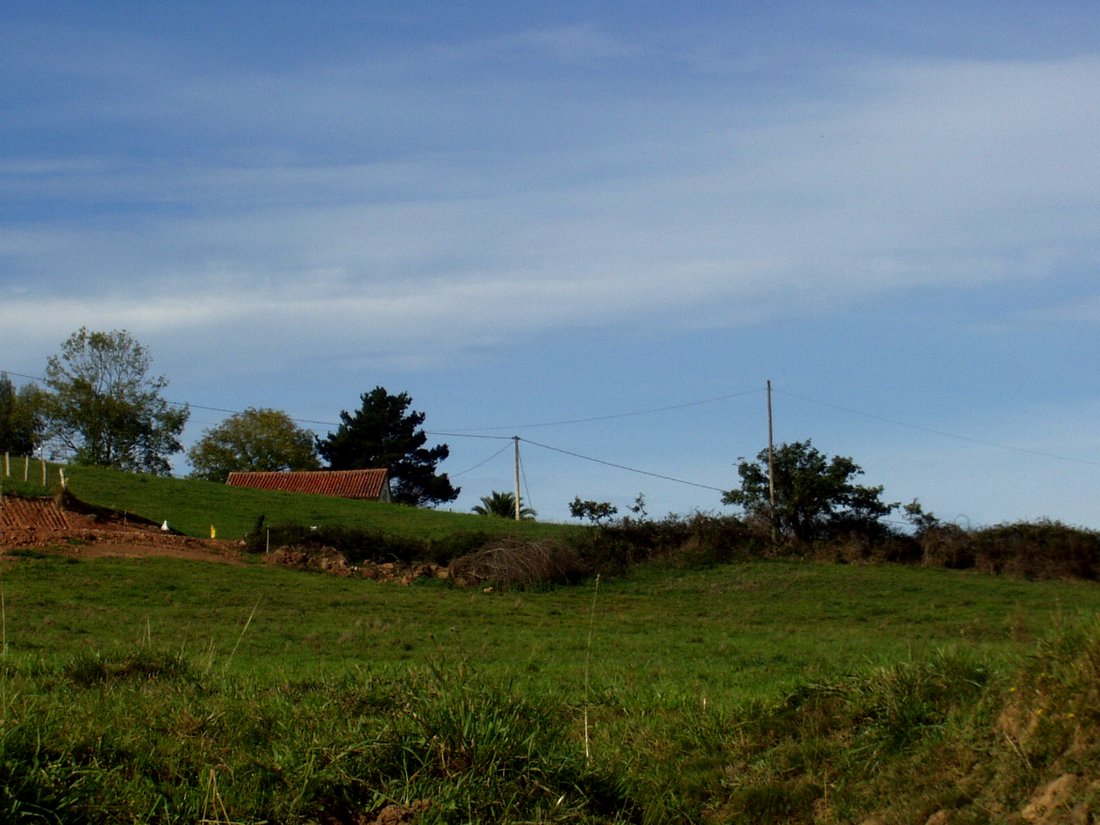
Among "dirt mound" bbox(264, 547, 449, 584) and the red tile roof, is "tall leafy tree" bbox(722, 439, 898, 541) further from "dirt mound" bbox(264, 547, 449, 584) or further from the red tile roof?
the red tile roof

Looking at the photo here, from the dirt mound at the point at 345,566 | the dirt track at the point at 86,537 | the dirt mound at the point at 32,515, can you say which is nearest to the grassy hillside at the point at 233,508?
the dirt mound at the point at 32,515

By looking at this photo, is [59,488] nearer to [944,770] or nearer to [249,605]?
[249,605]

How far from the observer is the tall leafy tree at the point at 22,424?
245ft

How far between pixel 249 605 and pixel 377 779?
16448mm

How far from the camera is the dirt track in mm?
26875

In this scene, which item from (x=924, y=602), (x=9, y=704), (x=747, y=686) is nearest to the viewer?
(x=9, y=704)

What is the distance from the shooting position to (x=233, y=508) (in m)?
44.5

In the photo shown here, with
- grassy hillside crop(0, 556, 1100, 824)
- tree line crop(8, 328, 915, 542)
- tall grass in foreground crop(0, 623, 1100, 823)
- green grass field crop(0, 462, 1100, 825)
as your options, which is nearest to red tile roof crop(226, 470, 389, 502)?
tree line crop(8, 328, 915, 542)

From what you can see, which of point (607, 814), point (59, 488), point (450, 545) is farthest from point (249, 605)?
point (607, 814)

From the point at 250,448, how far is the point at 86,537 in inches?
2468

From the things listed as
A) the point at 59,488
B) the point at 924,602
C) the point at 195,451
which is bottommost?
the point at 924,602

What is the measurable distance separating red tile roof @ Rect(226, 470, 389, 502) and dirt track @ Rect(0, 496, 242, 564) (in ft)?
120

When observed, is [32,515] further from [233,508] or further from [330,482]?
[330,482]

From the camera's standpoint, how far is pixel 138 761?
5.70m
